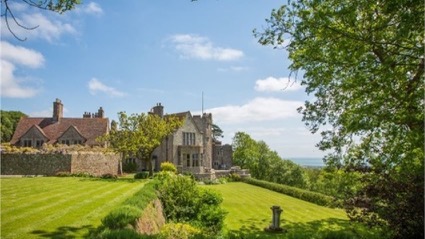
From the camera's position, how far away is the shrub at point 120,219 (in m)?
8.91

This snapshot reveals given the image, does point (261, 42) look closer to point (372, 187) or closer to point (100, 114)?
point (372, 187)

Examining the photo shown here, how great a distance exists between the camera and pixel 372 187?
831cm

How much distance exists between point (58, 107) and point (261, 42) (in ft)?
160

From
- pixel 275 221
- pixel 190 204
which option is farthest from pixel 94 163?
pixel 275 221

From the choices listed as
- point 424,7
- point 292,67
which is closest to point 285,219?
point 292,67

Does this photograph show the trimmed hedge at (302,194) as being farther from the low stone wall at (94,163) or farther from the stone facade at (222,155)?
the stone facade at (222,155)

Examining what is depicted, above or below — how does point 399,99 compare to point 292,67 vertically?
below

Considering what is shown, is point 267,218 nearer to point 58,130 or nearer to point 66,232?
point 66,232

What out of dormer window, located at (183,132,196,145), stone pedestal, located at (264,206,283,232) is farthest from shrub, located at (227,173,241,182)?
stone pedestal, located at (264,206,283,232)

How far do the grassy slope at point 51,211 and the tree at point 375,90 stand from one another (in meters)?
9.82

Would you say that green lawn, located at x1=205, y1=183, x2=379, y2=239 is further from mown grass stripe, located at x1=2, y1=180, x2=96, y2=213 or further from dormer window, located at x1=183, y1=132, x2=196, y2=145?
dormer window, located at x1=183, y1=132, x2=196, y2=145

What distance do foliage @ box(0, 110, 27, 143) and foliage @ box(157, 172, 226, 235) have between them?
2696 inches

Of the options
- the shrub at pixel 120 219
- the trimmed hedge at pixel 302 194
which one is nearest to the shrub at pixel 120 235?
the shrub at pixel 120 219

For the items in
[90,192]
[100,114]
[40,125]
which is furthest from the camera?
[100,114]
